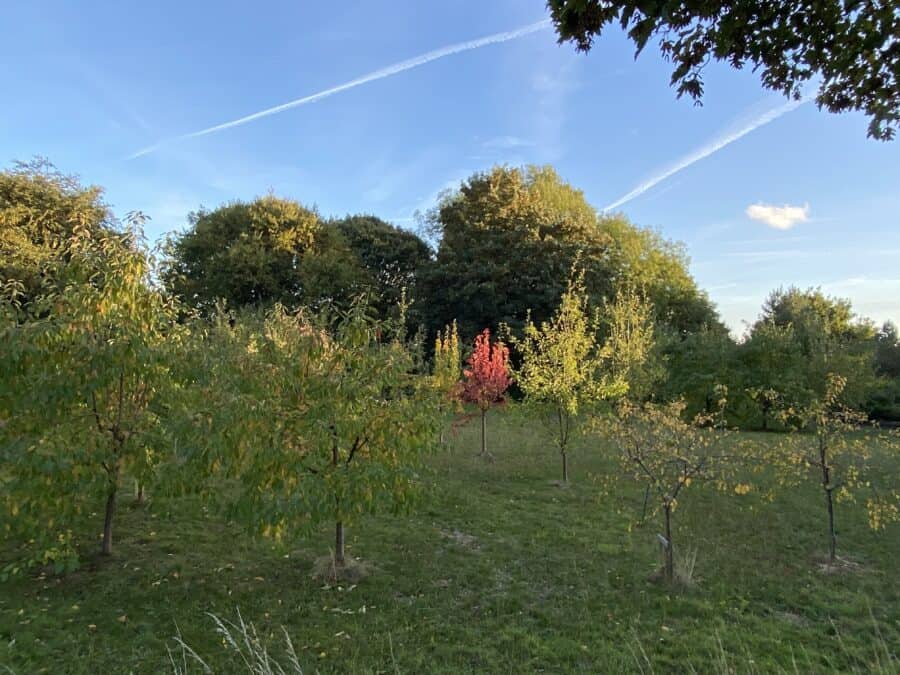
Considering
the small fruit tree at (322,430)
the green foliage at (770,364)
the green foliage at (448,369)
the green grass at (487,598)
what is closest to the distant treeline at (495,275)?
the green foliage at (770,364)

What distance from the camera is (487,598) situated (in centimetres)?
509

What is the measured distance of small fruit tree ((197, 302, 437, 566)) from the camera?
4.77 m

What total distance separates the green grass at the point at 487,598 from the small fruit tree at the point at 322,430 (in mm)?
748

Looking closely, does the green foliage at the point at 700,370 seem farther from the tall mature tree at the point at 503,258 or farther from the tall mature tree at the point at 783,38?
the tall mature tree at the point at 783,38

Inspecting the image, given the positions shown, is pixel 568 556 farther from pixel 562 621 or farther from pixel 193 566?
pixel 193 566

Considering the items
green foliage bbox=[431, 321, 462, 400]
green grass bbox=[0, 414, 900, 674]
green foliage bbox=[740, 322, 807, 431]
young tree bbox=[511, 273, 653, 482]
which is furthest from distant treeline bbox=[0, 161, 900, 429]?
green grass bbox=[0, 414, 900, 674]

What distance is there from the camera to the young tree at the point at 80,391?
4730 mm

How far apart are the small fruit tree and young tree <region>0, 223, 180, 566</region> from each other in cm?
90

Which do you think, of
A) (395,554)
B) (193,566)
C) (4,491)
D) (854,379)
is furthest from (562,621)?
(854,379)

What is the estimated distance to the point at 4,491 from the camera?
15.6 feet

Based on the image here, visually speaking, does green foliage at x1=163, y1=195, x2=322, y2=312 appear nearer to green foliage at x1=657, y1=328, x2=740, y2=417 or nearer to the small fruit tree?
green foliage at x1=657, y1=328, x2=740, y2=417

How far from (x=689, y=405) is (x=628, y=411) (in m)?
15.6

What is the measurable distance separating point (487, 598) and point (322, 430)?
2.27 m

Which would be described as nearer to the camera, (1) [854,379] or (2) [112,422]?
(2) [112,422]
